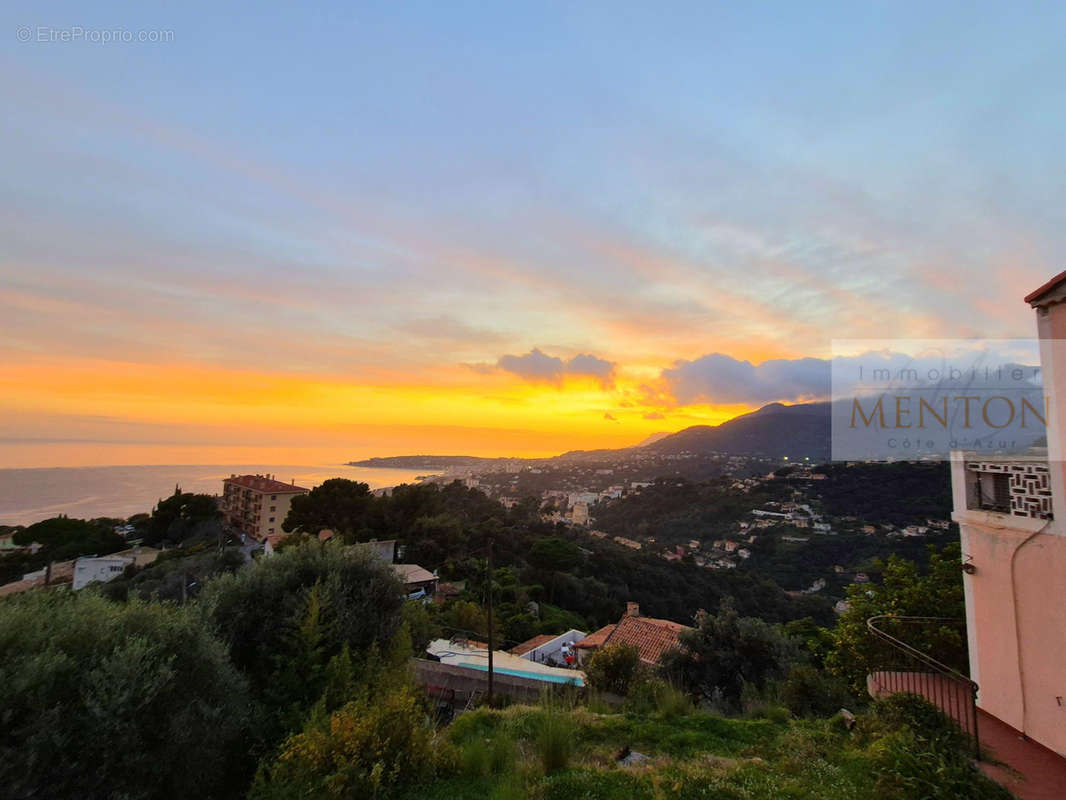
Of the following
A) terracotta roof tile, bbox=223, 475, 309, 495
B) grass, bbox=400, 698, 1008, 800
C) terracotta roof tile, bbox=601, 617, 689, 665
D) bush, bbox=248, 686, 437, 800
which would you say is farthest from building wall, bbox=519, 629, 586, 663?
terracotta roof tile, bbox=223, 475, 309, 495

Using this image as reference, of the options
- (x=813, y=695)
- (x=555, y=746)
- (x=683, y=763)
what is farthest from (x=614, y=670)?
(x=555, y=746)

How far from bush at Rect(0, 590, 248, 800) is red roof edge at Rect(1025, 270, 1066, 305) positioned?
732 cm

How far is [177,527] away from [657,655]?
122ft

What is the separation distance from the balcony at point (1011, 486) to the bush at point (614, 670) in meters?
7.46

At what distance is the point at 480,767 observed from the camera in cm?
416

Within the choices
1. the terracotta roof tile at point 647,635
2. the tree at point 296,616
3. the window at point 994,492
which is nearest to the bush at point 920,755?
Answer: the window at point 994,492

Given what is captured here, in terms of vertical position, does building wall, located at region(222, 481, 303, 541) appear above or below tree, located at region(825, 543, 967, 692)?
below

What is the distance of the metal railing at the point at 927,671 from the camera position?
4270mm

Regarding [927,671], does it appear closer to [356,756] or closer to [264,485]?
[356,756]

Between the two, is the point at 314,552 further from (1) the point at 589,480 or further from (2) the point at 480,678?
(1) the point at 589,480

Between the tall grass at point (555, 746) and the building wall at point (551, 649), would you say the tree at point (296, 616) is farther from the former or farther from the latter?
the building wall at point (551, 649)

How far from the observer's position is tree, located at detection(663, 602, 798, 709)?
36.3 ft

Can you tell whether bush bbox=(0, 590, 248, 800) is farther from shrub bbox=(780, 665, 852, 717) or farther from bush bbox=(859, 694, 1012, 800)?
shrub bbox=(780, 665, 852, 717)

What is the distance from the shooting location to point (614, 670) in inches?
403
